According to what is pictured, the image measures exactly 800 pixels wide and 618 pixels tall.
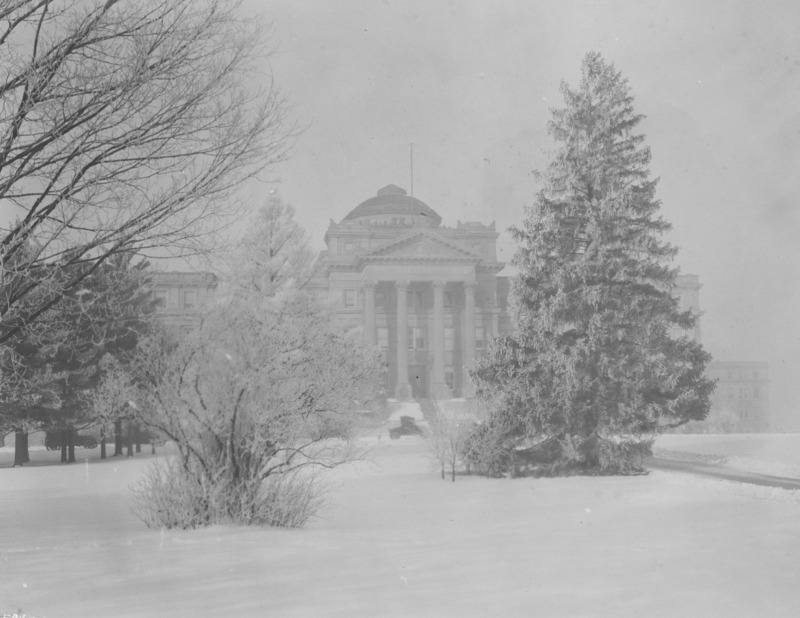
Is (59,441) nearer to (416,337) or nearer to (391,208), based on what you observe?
(416,337)

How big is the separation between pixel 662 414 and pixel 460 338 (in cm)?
5217

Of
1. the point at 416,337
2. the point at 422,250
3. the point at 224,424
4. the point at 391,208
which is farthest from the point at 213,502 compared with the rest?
the point at 391,208

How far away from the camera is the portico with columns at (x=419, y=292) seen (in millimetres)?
70875

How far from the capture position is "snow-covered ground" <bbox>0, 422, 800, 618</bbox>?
7184 mm

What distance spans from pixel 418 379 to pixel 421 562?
66.1m

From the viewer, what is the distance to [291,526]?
12000mm

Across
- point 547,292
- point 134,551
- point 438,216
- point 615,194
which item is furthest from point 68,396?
point 438,216

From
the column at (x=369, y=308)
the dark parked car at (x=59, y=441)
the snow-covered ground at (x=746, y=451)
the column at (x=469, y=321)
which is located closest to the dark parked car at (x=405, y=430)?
the snow-covered ground at (x=746, y=451)

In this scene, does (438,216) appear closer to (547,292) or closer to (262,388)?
(547,292)

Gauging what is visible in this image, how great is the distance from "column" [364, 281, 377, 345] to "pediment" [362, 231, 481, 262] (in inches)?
92.1

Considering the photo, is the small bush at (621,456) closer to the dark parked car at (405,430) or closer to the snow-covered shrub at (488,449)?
the snow-covered shrub at (488,449)

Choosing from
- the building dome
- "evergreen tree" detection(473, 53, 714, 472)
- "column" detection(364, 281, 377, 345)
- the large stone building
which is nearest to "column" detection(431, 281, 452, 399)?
the large stone building

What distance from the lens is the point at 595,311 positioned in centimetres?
2431

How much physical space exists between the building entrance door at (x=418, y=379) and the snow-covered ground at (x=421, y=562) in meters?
57.1
